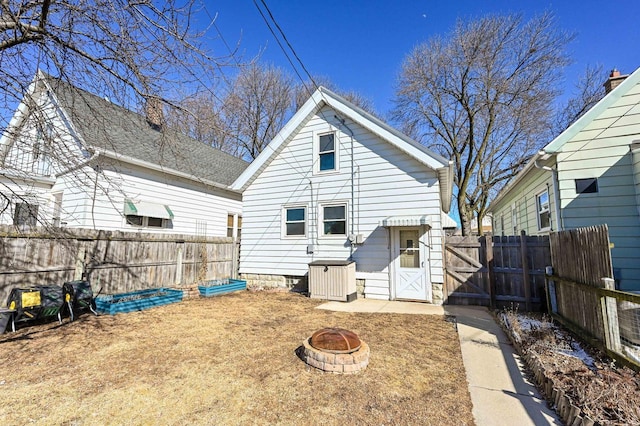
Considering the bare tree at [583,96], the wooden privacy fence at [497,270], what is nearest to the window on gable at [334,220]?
the wooden privacy fence at [497,270]

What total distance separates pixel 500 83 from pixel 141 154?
16583 millimetres

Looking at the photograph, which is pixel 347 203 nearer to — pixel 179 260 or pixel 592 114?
pixel 179 260

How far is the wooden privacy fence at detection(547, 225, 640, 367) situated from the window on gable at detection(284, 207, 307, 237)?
22.3ft

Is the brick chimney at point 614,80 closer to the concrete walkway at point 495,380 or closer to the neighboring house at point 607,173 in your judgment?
the neighboring house at point 607,173

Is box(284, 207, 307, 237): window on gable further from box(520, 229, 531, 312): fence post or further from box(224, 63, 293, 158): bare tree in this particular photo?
box(224, 63, 293, 158): bare tree

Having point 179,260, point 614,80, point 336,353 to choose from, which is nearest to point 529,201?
point 614,80

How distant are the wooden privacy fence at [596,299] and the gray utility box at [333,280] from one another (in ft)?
15.5

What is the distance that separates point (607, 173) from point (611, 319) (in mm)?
4312

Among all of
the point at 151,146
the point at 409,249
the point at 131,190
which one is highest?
the point at 151,146

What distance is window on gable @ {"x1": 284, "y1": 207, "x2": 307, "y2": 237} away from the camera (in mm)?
9828

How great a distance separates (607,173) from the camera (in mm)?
6211

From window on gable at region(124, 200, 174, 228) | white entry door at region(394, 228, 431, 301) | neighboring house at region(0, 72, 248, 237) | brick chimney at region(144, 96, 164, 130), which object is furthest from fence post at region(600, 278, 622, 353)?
window on gable at region(124, 200, 174, 228)

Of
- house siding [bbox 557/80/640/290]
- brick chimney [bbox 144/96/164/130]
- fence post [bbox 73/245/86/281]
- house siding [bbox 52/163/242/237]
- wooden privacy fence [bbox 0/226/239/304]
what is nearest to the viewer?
brick chimney [bbox 144/96/164/130]

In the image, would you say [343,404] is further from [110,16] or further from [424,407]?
[110,16]
